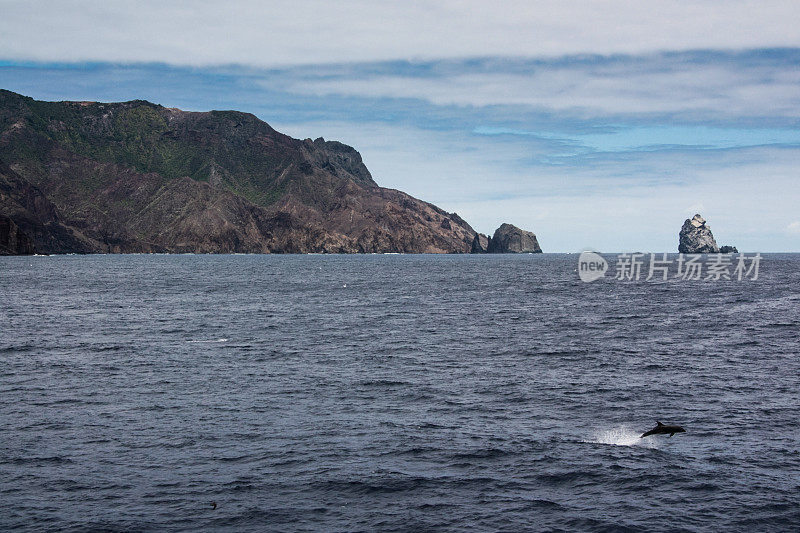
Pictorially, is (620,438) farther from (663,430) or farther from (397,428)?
(397,428)

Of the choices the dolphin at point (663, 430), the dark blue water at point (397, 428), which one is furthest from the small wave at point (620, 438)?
the dolphin at point (663, 430)

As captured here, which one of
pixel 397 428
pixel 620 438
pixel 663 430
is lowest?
pixel 397 428

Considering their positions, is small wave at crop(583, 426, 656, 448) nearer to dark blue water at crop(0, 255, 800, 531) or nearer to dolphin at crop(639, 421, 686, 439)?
dark blue water at crop(0, 255, 800, 531)

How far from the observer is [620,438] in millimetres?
30516

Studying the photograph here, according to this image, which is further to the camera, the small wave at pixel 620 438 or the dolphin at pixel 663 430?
the small wave at pixel 620 438

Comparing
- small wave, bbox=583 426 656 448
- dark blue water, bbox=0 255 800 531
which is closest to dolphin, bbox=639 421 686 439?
small wave, bbox=583 426 656 448

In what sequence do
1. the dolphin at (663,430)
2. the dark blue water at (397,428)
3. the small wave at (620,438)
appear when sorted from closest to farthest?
the dark blue water at (397,428)
the dolphin at (663,430)
the small wave at (620,438)

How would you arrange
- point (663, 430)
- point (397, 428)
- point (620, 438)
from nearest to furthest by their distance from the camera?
point (663, 430), point (620, 438), point (397, 428)

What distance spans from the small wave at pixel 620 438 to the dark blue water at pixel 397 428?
0.13 metres

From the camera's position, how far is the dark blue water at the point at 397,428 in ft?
74.9

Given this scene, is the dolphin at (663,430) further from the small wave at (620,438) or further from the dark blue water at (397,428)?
the dark blue water at (397,428)

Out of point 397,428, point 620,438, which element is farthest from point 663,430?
point 397,428

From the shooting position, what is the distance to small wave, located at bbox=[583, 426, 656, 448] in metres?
29.7

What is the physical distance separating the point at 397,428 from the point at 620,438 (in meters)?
10.4
